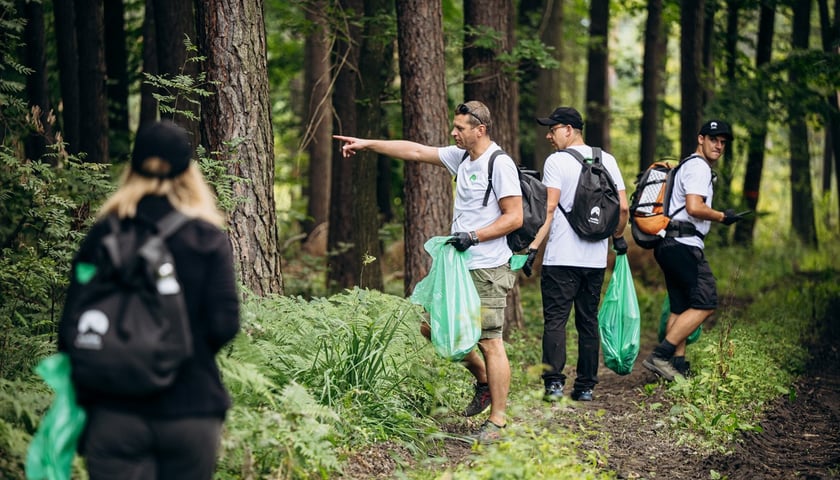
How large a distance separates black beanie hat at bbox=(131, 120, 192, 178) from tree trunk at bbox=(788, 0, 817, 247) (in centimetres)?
1396

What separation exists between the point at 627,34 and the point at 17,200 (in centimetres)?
4381

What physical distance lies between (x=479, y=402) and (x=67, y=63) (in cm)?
810

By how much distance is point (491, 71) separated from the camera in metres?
10.7

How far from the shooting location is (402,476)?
5195mm

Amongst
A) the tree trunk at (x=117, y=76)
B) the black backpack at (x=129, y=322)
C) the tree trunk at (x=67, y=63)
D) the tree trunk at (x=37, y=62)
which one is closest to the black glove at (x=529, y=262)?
the black backpack at (x=129, y=322)

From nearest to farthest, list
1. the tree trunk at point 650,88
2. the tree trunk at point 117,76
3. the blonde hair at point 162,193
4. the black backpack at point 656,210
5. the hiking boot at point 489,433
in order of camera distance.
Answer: the blonde hair at point 162,193
the hiking boot at point 489,433
the black backpack at point 656,210
the tree trunk at point 117,76
the tree trunk at point 650,88

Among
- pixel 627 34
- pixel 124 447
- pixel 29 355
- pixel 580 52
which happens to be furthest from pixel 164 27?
pixel 627 34

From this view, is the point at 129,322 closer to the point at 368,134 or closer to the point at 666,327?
the point at 666,327

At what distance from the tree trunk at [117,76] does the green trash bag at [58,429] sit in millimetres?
11202

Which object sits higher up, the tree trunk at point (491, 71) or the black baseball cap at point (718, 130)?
the tree trunk at point (491, 71)

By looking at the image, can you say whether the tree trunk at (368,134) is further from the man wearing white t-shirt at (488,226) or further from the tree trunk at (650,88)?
the tree trunk at (650,88)

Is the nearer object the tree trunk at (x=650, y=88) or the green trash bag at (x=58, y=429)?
the green trash bag at (x=58, y=429)

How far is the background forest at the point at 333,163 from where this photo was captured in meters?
5.93

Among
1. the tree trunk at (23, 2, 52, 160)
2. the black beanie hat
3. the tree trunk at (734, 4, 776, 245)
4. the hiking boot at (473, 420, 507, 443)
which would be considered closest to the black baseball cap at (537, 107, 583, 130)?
the hiking boot at (473, 420, 507, 443)
